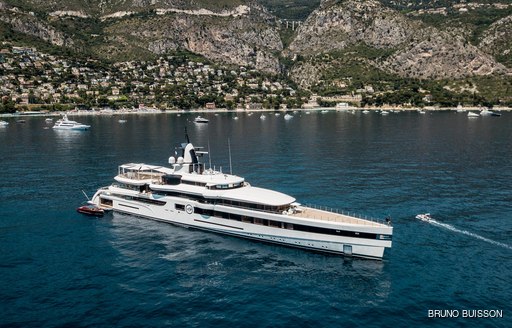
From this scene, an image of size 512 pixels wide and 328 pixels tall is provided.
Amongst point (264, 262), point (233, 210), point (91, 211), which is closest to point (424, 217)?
point (264, 262)

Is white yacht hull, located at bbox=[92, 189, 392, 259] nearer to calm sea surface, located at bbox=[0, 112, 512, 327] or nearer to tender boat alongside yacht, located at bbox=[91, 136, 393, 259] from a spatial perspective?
tender boat alongside yacht, located at bbox=[91, 136, 393, 259]

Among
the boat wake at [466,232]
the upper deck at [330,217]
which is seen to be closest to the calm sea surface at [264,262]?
the boat wake at [466,232]

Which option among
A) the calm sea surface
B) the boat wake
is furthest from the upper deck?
the boat wake

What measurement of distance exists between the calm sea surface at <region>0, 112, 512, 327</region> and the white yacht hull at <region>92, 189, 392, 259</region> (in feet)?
4.02

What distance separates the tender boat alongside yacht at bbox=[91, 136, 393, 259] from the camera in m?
50.2

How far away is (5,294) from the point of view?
41625 mm

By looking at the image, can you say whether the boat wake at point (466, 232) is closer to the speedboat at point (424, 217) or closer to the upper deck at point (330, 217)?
the speedboat at point (424, 217)

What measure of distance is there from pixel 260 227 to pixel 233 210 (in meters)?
4.28

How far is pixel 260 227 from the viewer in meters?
54.2

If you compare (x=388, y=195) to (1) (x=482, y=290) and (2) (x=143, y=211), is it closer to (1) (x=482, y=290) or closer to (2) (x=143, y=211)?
(1) (x=482, y=290)

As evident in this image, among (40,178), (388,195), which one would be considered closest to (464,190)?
(388,195)

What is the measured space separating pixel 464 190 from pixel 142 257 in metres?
57.2

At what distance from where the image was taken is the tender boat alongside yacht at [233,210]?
50219 mm

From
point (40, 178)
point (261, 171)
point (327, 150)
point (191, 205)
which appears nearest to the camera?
point (191, 205)
